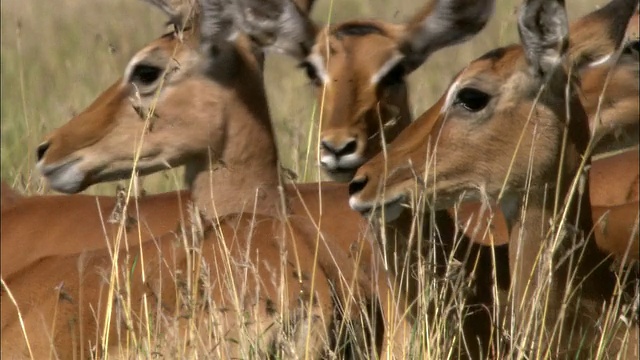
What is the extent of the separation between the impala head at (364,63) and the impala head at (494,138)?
23.4 inches

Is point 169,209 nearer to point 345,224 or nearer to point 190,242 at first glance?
point 345,224

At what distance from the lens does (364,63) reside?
6.80m

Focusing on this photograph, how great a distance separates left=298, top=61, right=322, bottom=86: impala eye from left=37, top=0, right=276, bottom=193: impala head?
0.32 meters

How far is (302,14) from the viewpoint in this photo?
7.21m

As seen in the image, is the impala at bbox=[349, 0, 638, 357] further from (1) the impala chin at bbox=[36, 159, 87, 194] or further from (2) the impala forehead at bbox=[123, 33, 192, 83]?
(1) the impala chin at bbox=[36, 159, 87, 194]

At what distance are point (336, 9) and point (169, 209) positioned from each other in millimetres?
8949

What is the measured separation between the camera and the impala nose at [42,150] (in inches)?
281

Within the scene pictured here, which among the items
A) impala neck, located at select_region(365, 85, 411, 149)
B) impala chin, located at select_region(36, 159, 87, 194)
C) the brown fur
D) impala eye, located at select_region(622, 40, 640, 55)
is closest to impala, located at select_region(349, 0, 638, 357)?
impala neck, located at select_region(365, 85, 411, 149)

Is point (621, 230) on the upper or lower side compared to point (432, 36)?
lower

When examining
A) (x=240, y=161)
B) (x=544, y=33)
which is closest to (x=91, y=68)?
(x=240, y=161)

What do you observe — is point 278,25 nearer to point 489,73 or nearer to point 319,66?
point 319,66

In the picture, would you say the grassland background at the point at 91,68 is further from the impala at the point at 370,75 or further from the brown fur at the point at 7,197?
the impala at the point at 370,75

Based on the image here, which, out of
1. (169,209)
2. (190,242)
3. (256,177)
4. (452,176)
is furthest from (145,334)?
(169,209)

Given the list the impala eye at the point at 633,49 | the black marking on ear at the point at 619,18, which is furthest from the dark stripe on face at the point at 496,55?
the impala eye at the point at 633,49
